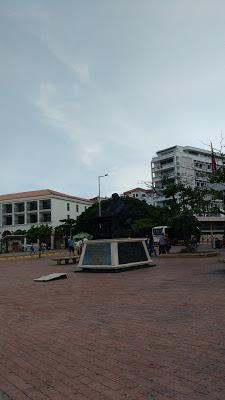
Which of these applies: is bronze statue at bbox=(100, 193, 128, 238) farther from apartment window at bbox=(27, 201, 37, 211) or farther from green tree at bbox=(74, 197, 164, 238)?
apartment window at bbox=(27, 201, 37, 211)

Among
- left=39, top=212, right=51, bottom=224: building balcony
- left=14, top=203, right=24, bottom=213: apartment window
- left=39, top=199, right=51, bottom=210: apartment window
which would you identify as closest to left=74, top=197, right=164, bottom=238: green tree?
left=39, top=199, right=51, bottom=210: apartment window

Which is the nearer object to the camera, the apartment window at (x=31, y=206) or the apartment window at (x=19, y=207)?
the apartment window at (x=31, y=206)

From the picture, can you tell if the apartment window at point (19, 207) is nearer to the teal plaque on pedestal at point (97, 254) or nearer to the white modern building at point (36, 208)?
the white modern building at point (36, 208)

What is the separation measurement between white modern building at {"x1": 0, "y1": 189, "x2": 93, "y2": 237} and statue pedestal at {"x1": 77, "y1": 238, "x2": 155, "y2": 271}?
224 ft

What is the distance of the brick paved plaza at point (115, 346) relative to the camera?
3766 millimetres

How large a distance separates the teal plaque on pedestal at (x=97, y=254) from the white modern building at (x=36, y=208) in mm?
68541

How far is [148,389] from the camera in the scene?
12.2 ft

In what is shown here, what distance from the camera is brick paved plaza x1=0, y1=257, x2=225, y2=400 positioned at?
3.77 metres

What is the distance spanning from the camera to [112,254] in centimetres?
1571

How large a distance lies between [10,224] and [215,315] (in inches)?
3525

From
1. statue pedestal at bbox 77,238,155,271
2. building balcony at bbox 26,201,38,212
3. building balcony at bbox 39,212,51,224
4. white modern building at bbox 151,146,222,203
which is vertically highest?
white modern building at bbox 151,146,222,203

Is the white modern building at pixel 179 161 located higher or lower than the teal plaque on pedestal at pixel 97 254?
higher

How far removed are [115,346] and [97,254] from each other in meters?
11.2

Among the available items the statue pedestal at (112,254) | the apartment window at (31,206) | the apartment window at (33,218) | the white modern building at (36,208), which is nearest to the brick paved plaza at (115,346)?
the statue pedestal at (112,254)
